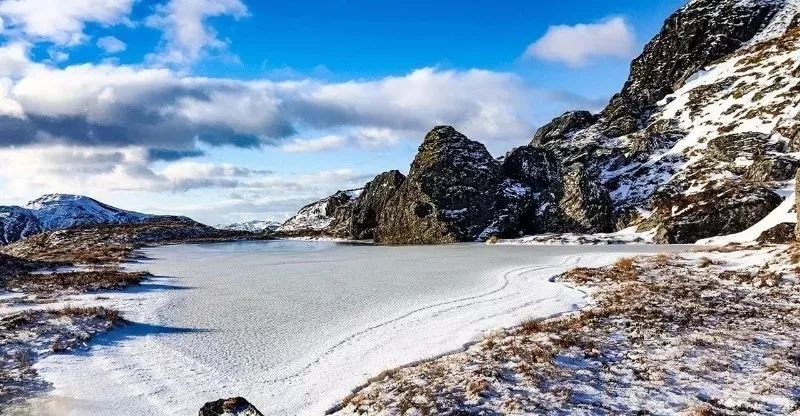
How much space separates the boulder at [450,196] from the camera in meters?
66.2

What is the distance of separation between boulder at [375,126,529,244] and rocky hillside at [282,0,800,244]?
0.16 meters

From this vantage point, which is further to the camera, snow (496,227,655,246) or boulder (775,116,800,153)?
boulder (775,116,800,153)

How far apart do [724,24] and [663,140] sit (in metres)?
47.8

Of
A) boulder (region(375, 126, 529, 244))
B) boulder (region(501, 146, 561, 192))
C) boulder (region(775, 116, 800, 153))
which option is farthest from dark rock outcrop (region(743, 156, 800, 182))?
boulder (region(375, 126, 529, 244))

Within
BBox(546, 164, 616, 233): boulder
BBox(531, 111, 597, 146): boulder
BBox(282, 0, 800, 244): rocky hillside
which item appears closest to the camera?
BBox(282, 0, 800, 244): rocky hillside

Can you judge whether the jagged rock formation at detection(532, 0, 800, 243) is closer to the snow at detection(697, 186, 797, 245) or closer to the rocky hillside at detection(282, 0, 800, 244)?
the rocky hillside at detection(282, 0, 800, 244)

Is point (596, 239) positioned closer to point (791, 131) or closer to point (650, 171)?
point (650, 171)

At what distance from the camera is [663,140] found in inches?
3231

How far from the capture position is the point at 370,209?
92.0m

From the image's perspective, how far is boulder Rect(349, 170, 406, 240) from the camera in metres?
86.2

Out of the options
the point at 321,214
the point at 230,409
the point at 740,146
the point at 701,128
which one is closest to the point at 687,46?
the point at 701,128

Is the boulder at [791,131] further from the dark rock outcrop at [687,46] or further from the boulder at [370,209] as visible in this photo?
the boulder at [370,209]

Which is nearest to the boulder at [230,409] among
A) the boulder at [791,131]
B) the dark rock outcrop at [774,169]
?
the dark rock outcrop at [774,169]

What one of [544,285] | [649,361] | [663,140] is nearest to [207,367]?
[649,361]
